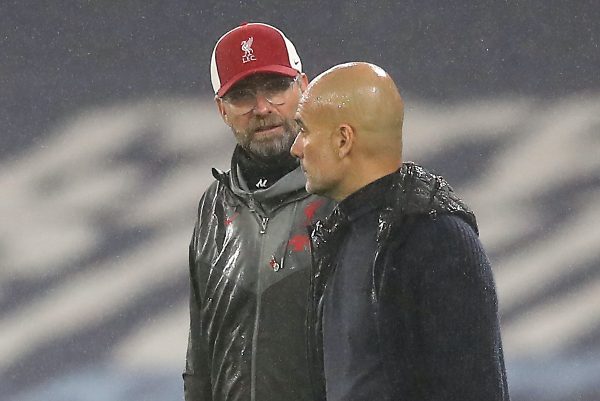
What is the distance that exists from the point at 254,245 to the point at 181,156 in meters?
1.47

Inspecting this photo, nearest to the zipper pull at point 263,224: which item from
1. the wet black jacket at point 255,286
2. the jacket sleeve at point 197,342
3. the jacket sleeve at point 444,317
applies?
the wet black jacket at point 255,286

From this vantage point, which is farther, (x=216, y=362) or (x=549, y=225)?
(x=549, y=225)

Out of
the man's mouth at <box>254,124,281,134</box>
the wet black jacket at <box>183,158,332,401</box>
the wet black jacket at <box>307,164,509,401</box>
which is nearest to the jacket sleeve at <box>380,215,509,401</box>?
the wet black jacket at <box>307,164,509,401</box>

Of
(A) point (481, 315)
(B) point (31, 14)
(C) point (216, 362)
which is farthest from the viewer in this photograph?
(B) point (31, 14)

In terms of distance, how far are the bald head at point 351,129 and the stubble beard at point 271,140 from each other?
1.30 ft

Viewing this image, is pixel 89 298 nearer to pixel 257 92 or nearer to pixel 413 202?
pixel 257 92

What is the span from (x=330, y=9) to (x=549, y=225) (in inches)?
33.0

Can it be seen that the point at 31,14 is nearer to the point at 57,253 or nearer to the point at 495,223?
the point at 57,253

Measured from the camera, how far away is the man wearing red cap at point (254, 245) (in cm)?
153

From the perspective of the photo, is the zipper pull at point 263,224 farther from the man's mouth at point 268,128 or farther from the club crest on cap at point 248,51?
the club crest on cap at point 248,51

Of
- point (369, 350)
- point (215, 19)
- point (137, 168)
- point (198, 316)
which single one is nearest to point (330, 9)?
point (215, 19)

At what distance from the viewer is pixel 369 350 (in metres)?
1.13

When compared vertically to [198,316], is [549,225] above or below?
above

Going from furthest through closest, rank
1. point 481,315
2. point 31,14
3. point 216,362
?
point 31,14, point 216,362, point 481,315
